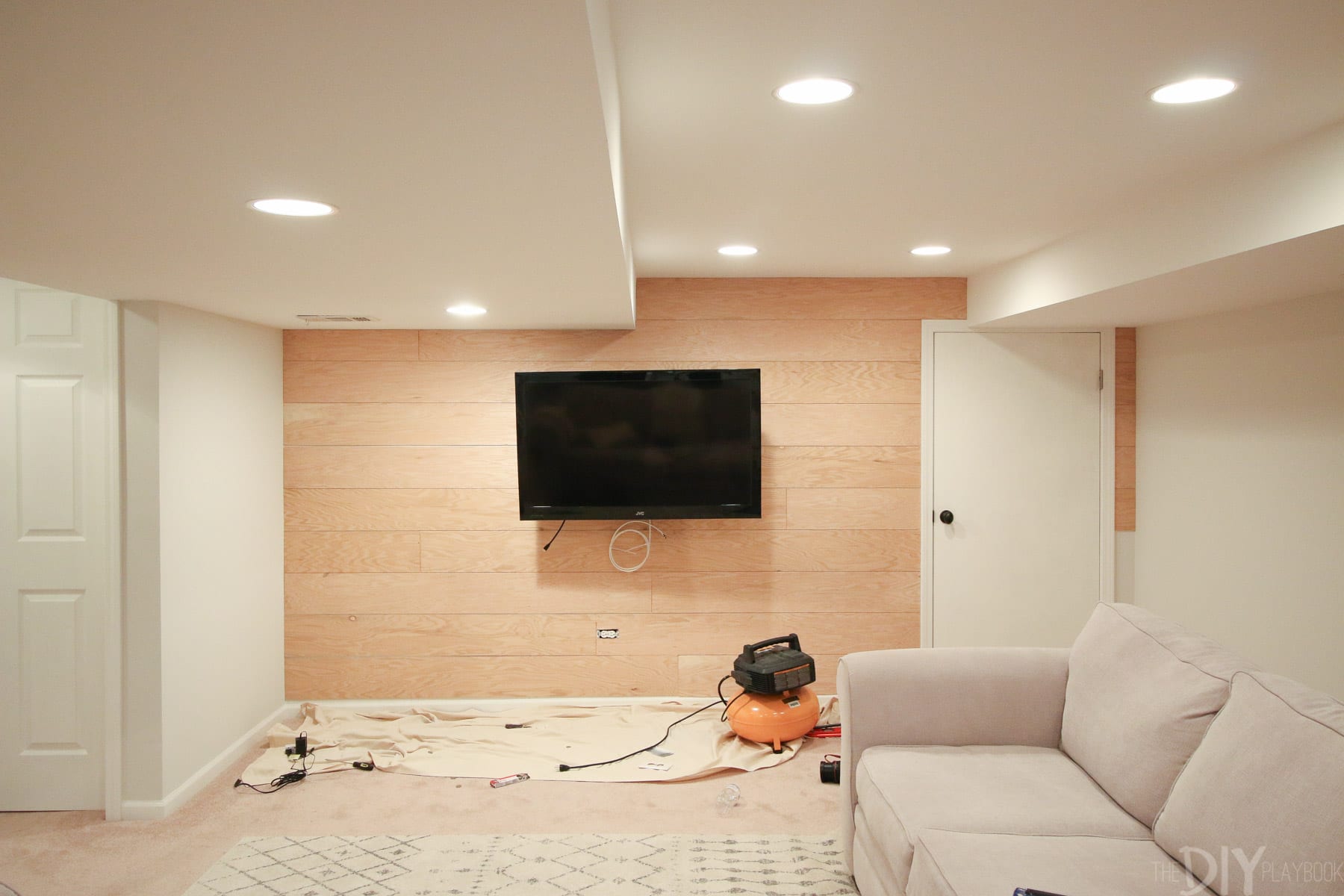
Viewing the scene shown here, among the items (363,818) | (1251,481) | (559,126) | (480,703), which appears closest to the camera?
(559,126)

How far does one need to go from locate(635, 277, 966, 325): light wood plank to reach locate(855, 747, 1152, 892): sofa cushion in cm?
248

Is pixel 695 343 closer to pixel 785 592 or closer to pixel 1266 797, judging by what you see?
pixel 785 592

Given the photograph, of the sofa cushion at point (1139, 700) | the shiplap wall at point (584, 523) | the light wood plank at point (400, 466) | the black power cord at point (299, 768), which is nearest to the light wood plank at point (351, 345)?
the shiplap wall at point (584, 523)

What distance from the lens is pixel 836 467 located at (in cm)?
445

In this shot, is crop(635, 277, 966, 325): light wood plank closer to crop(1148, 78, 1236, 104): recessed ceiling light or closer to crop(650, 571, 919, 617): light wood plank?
crop(650, 571, 919, 617): light wood plank

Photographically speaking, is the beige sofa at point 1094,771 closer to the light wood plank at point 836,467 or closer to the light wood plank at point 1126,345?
the light wood plank at point 836,467

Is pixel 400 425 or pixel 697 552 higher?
pixel 400 425

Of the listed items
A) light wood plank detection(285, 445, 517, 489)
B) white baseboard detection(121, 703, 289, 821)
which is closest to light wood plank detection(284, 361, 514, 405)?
light wood plank detection(285, 445, 517, 489)

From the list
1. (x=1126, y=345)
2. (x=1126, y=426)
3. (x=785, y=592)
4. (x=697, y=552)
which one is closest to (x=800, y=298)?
(x=697, y=552)

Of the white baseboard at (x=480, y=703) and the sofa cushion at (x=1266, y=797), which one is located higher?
the sofa cushion at (x=1266, y=797)

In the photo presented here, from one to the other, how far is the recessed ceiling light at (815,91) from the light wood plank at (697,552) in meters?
2.76

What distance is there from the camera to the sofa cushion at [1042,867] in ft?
5.70

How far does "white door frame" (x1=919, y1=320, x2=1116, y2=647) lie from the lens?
4449mm

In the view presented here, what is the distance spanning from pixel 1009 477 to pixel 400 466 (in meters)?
3.25
